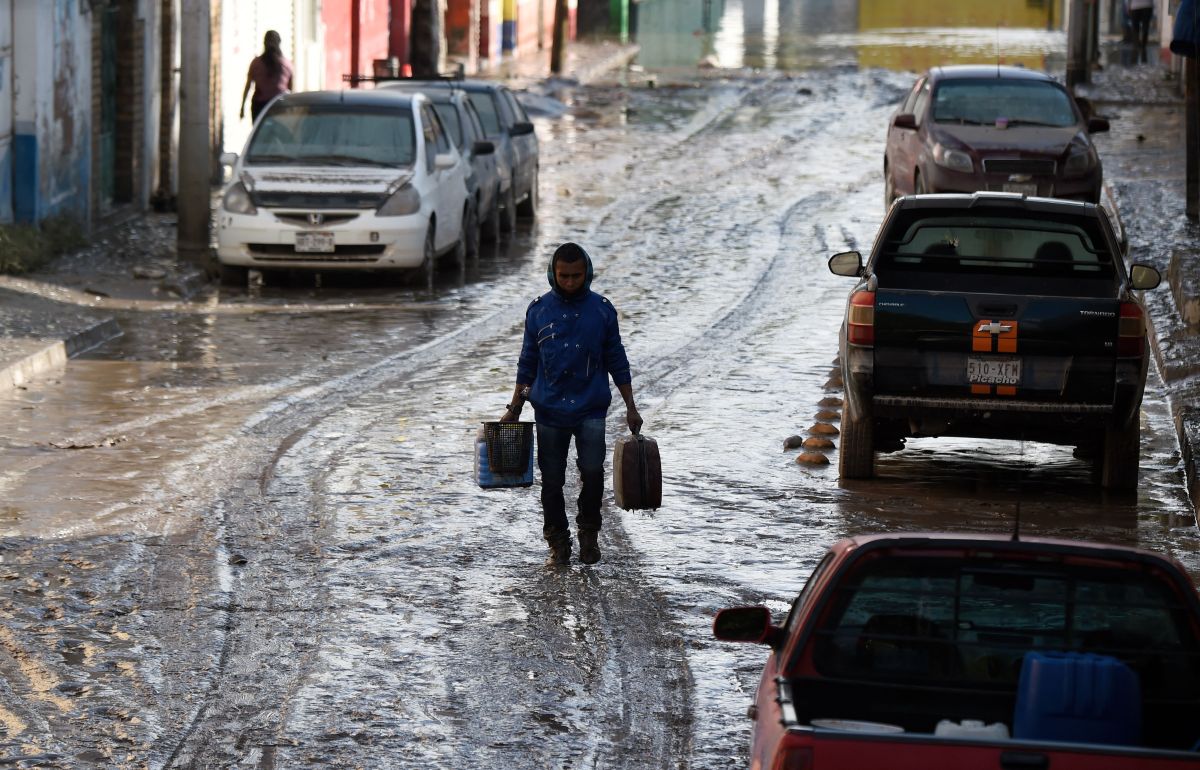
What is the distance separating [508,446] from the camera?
10.1 m

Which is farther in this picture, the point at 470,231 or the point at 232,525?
the point at 470,231

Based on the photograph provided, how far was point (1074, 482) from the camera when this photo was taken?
12523mm

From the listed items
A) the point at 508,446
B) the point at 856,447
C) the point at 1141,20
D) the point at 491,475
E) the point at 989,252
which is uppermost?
the point at 1141,20

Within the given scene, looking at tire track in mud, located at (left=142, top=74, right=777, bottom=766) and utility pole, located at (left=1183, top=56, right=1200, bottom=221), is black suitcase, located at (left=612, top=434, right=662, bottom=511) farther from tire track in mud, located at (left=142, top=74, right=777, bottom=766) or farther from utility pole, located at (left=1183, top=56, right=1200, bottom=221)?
utility pole, located at (left=1183, top=56, right=1200, bottom=221)

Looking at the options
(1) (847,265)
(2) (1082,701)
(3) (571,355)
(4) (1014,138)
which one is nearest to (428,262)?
(4) (1014,138)

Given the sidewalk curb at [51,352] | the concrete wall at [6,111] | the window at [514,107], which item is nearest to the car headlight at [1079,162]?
the window at [514,107]

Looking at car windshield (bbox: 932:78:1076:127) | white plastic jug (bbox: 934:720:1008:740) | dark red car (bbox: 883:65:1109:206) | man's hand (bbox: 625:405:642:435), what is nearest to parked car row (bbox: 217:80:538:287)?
dark red car (bbox: 883:65:1109:206)

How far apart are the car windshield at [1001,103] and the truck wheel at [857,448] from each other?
11216 millimetres

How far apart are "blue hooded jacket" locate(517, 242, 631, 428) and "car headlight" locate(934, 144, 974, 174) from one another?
486 inches

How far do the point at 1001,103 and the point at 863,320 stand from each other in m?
12.1

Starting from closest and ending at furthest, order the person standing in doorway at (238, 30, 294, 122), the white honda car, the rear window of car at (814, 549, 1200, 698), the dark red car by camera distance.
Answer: the rear window of car at (814, 549, 1200, 698) < the white honda car < the dark red car < the person standing in doorway at (238, 30, 294, 122)

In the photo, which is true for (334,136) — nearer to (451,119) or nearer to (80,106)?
(451,119)

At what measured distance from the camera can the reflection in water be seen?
52812 millimetres

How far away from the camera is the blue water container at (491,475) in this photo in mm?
10117
